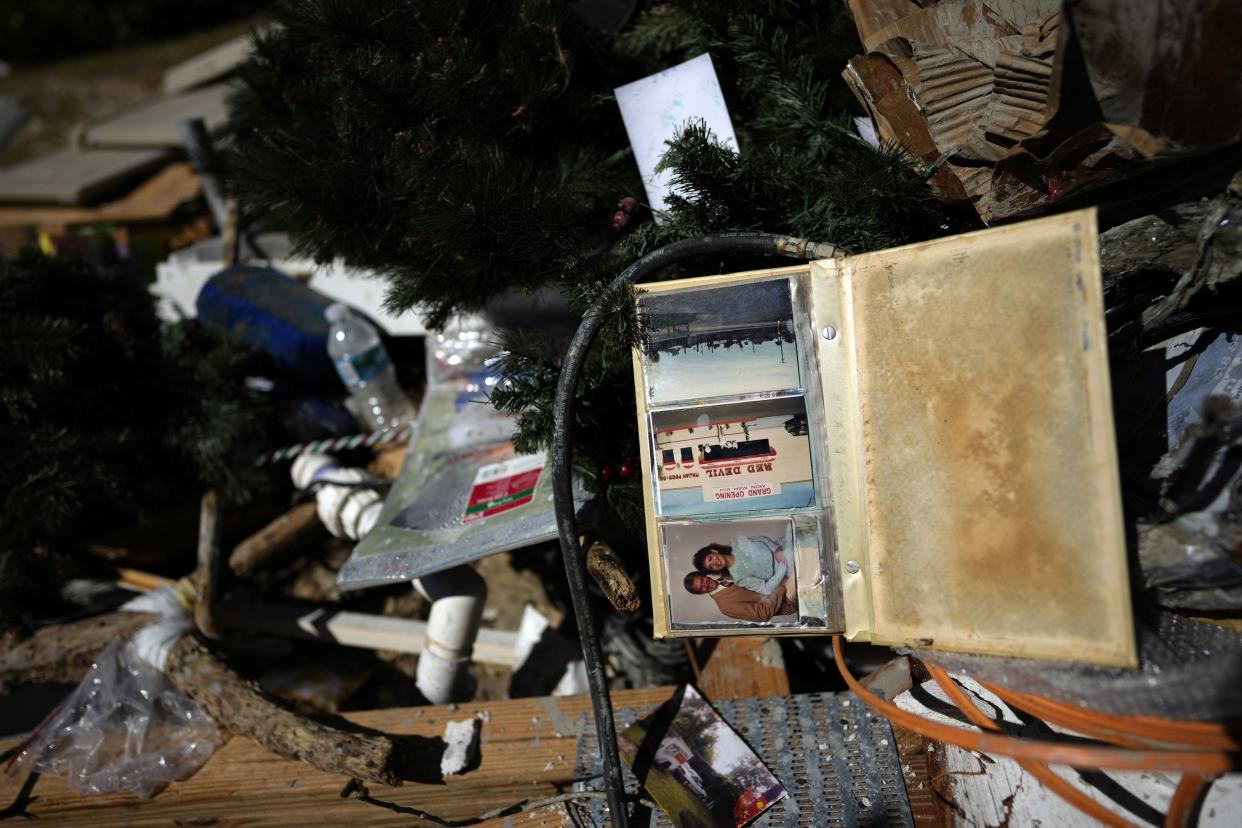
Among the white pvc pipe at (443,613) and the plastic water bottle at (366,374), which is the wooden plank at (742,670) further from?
the plastic water bottle at (366,374)

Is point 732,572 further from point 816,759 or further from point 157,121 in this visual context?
point 157,121

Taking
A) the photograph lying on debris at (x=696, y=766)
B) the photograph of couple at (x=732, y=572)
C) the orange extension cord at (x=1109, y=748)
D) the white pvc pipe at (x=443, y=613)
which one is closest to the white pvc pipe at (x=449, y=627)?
the white pvc pipe at (x=443, y=613)

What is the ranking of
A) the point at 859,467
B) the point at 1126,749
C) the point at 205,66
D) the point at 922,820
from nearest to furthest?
1. the point at 1126,749
2. the point at 859,467
3. the point at 922,820
4. the point at 205,66

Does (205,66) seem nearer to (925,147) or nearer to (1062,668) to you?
(925,147)

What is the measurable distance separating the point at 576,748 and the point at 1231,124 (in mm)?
1747

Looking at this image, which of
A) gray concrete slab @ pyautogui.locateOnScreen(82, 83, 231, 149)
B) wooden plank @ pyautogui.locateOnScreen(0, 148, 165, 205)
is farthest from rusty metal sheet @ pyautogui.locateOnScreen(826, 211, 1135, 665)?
wooden plank @ pyautogui.locateOnScreen(0, 148, 165, 205)

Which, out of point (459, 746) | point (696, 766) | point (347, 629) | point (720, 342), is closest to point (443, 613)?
point (459, 746)

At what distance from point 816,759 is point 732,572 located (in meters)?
0.52

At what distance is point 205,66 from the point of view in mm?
4746

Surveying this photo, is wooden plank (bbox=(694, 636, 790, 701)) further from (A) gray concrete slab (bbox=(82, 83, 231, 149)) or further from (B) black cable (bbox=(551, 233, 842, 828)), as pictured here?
(A) gray concrete slab (bbox=(82, 83, 231, 149))

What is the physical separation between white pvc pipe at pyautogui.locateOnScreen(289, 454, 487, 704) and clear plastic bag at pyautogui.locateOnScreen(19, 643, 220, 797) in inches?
23.1

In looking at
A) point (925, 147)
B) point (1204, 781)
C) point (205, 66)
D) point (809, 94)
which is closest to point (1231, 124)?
point (925, 147)

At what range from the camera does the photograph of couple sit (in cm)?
142

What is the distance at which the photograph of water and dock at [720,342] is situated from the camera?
1428mm
